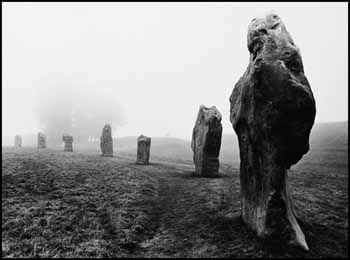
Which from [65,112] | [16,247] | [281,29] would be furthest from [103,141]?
[65,112]

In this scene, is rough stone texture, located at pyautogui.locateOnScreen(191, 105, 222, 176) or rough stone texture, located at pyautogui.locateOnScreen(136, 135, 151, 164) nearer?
rough stone texture, located at pyautogui.locateOnScreen(191, 105, 222, 176)

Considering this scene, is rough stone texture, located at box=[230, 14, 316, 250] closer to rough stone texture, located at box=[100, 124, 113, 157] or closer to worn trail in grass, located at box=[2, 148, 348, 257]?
worn trail in grass, located at box=[2, 148, 348, 257]

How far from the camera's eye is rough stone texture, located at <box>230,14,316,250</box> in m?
6.86

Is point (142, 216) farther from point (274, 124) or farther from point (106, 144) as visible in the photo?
point (106, 144)

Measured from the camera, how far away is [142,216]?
991 centimetres

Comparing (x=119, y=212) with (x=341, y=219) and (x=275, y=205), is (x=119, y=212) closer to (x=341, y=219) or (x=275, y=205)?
(x=275, y=205)

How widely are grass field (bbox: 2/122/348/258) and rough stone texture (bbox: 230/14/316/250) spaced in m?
0.68

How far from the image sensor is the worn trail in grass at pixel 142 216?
285 inches

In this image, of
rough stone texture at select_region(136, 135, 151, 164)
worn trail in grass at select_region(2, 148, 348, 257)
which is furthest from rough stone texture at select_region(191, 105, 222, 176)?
rough stone texture at select_region(136, 135, 151, 164)

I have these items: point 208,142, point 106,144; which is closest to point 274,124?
point 208,142

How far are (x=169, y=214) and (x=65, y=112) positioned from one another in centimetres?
6386

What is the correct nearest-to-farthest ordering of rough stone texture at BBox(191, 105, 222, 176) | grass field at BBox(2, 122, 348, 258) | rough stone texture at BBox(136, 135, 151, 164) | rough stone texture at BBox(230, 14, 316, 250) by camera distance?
rough stone texture at BBox(230, 14, 316, 250)
grass field at BBox(2, 122, 348, 258)
rough stone texture at BBox(191, 105, 222, 176)
rough stone texture at BBox(136, 135, 151, 164)

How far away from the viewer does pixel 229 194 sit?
492 inches

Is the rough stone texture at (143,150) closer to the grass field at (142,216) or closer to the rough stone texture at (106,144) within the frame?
the grass field at (142,216)
